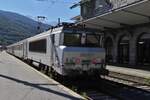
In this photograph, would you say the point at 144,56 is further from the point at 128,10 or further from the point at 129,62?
the point at 128,10

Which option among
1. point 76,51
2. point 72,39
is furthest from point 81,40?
point 76,51

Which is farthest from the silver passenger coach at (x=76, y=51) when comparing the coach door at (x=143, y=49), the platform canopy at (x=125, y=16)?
the coach door at (x=143, y=49)

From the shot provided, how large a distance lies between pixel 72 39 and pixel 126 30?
798 inches

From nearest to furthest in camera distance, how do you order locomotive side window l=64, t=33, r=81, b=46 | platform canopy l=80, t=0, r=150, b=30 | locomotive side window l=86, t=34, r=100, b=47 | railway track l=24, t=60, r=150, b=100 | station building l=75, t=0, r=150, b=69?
railway track l=24, t=60, r=150, b=100 < locomotive side window l=64, t=33, r=81, b=46 < locomotive side window l=86, t=34, r=100, b=47 < platform canopy l=80, t=0, r=150, b=30 < station building l=75, t=0, r=150, b=69

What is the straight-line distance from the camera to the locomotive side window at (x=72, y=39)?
14776 millimetres

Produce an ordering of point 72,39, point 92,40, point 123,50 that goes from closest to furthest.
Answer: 1. point 72,39
2. point 92,40
3. point 123,50

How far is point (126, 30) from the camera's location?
34438 millimetres

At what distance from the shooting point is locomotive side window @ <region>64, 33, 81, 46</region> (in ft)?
48.5

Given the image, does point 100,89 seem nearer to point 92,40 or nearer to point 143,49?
point 92,40

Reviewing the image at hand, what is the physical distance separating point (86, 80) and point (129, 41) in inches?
786

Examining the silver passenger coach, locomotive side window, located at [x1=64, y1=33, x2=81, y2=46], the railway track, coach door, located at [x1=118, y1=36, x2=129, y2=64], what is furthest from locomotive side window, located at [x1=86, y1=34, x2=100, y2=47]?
coach door, located at [x1=118, y1=36, x2=129, y2=64]

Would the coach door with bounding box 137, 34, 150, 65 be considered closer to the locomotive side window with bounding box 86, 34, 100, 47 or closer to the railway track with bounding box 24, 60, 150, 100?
the railway track with bounding box 24, 60, 150, 100

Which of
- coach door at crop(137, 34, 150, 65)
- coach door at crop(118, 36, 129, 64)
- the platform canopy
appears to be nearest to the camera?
the platform canopy

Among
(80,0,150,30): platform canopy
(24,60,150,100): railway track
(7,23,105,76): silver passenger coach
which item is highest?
(80,0,150,30): platform canopy
